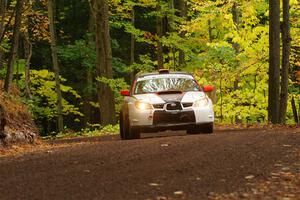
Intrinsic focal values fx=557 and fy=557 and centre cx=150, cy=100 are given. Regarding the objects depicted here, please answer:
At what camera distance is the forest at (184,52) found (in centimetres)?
1753

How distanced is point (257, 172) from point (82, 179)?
210 centimetres

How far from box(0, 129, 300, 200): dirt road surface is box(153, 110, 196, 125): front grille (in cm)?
271

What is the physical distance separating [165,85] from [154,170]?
688cm

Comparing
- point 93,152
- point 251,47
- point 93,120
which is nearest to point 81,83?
point 93,120

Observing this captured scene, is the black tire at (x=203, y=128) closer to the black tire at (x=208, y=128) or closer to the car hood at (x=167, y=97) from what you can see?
the black tire at (x=208, y=128)

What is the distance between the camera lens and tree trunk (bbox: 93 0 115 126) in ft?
73.7

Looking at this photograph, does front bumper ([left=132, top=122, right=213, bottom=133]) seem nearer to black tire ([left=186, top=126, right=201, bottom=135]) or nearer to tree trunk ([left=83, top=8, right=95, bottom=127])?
black tire ([left=186, top=126, right=201, bottom=135])

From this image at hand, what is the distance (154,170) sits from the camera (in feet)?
23.0

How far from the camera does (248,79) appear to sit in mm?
25188

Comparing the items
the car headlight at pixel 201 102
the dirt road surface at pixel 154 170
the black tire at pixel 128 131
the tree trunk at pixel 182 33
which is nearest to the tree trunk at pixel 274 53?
the car headlight at pixel 201 102

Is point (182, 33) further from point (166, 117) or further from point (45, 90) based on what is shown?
point (166, 117)

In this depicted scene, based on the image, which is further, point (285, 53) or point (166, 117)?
point (285, 53)

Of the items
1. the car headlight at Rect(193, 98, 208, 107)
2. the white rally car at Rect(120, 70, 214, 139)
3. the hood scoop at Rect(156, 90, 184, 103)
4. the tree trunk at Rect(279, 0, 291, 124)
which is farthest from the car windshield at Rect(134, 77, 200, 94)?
the tree trunk at Rect(279, 0, 291, 124)

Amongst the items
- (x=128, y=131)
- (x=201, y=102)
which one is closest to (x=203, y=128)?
(x=201, y=102)
